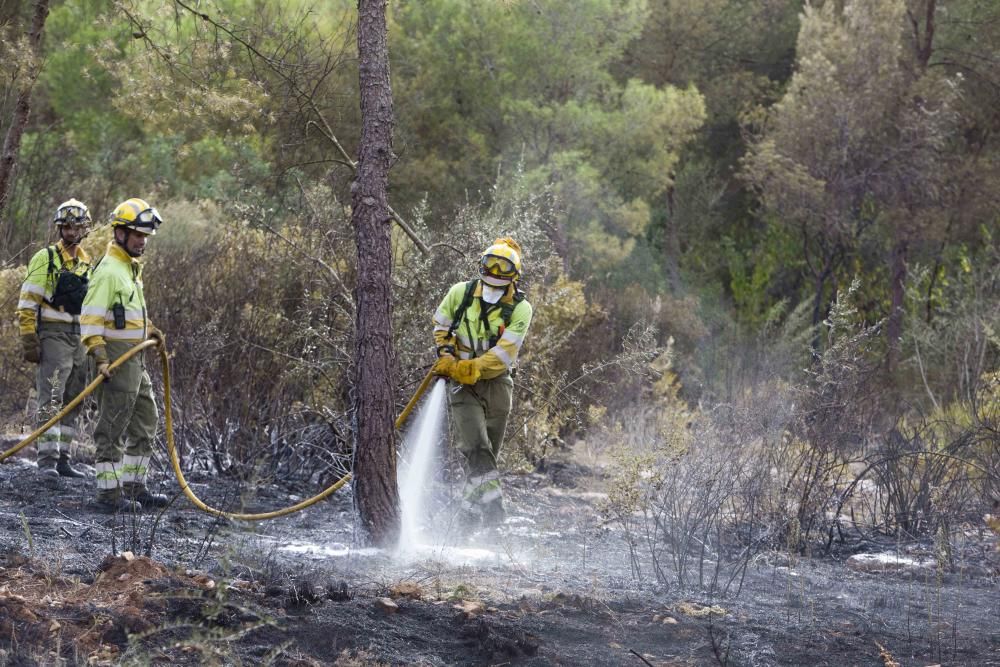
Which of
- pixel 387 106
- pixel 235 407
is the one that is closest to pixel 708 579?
pixel 387 106

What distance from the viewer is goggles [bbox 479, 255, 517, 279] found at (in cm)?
831

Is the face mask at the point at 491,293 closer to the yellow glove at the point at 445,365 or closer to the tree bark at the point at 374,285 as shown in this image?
the yellow glove at the point at 445,365

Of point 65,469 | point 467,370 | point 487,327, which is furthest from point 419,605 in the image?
point 65,469

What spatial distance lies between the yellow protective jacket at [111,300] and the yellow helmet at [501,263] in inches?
89.4

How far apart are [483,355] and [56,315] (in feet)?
11.2

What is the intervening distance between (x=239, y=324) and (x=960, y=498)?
571cm

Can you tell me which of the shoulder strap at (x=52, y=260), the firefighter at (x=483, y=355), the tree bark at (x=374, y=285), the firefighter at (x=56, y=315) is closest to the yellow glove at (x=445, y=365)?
the firefighter at (x=483, y=355)

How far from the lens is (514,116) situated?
25156 mm

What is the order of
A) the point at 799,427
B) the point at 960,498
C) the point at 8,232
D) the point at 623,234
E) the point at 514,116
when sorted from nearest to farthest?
the point at 960,498 → the point at 799,427 → the point at 8,232 → the point at 514,116 → the point at 623,234

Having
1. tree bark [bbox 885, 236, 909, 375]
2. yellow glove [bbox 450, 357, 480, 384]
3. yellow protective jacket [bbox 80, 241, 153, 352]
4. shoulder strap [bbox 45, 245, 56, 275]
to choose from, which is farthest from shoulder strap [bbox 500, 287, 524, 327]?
tree bark [bbox 885, 236, 909, 375]

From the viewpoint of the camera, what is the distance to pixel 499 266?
8.33 m

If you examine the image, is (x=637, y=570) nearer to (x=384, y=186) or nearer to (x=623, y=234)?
(x=384, y=186)

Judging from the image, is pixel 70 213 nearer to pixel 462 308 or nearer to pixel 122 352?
pixel 122 352

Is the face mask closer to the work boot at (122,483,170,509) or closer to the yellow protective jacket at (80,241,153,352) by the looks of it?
the yellow protective jacket at (80,241,153,352)
